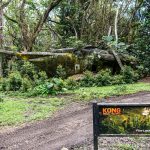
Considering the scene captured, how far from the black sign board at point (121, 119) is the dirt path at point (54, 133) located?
1624mm

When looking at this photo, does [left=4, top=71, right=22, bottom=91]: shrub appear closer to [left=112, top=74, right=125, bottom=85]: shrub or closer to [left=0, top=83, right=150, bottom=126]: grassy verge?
[left=0, top=83, right=150, bottom=126]: grassy verge

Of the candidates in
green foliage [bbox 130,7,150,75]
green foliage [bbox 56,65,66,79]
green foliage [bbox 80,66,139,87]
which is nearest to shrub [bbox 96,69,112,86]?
green foliage [bbox 80,66,139,87]

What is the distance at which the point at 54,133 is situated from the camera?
291 inches

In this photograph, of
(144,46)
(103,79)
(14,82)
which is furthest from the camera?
(144,46)

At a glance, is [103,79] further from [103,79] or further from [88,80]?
[88,80]

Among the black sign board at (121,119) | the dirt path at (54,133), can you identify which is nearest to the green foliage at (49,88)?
the dirt path at (54,133)

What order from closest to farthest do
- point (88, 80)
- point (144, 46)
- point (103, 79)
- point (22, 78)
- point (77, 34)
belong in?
point (22, 78) → point (103, 79) → point (88, 80) → point (144, 46) → point (77, 34)

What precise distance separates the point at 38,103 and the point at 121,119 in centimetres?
580

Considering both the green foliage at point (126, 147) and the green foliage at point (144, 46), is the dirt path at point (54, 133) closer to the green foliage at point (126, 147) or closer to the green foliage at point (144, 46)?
the green foliage at point (126, 147)

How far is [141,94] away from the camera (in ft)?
39.0

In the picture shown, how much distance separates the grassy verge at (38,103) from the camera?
877 centimetres

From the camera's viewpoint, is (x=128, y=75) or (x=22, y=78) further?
(x=128, y=75)

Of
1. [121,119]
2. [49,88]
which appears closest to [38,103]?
[49,88]

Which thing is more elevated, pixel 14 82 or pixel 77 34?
pixel 77 34
